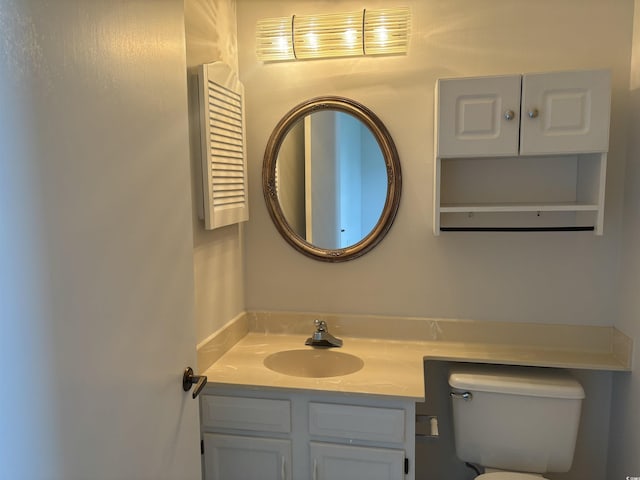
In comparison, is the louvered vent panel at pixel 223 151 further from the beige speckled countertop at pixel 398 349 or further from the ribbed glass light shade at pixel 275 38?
the beige speckled countertop at pixel 398 349

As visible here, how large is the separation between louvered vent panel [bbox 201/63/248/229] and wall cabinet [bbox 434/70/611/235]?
770 millimetres

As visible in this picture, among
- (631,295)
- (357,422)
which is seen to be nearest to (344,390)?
(357,422)

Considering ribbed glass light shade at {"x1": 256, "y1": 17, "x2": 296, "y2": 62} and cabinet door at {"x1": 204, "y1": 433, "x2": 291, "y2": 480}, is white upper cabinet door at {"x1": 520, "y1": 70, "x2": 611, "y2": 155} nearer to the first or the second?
ribbed glass light shade at {"x1": 256, "y1": 17, "x2": 296, "y2": 62}

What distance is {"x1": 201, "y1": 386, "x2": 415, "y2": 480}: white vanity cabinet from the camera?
5.24 feet

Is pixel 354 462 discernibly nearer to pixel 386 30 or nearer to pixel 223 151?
pixel 223 151

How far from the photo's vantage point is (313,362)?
2.00 meters

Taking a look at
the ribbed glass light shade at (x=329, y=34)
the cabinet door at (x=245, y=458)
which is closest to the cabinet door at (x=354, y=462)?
the cabinet door at (x=245, y=458)

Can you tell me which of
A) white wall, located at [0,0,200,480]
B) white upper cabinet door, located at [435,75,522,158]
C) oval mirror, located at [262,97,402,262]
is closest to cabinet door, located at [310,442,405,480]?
white wall, located at [0,0,200,480]

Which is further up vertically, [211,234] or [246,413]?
A: [211,234]

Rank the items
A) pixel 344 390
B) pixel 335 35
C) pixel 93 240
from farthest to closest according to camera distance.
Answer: pixel 335 35, pixel 344 390, pixel 93 240

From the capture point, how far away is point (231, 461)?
5.66 ft

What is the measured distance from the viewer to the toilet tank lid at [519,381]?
174cm

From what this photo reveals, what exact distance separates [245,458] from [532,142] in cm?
149

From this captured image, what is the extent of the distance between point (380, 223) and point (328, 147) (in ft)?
1.27
